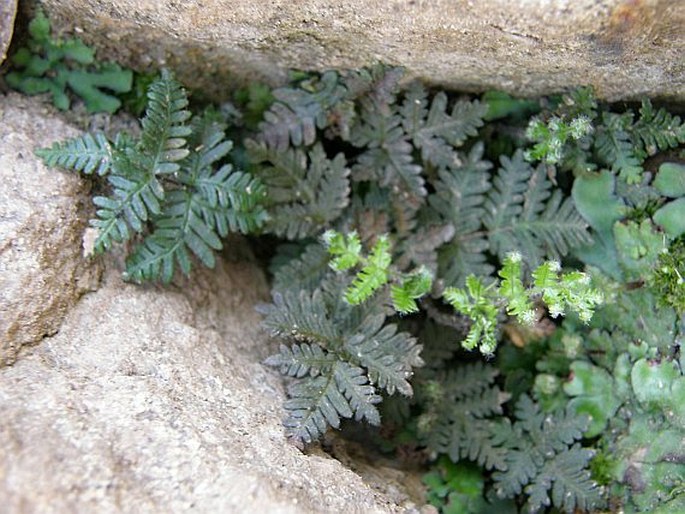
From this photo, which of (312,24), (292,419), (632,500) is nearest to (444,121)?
(312,24)

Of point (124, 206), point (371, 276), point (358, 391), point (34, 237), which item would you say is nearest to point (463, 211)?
point (371, 276)

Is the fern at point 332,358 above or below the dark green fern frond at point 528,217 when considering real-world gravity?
below

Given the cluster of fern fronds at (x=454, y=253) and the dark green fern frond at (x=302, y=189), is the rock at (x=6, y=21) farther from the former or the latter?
the dark green fern frond at (x=302, y=189)

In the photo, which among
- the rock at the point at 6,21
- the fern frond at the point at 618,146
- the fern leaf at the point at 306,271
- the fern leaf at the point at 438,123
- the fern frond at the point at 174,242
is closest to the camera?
the rock at the point at 6,21

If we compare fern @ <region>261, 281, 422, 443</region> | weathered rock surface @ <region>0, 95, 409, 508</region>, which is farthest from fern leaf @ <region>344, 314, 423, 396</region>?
weathered rock surface @ <region>0, 95, 409, 508</region>

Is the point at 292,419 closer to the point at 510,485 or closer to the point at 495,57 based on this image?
the point at 510,485

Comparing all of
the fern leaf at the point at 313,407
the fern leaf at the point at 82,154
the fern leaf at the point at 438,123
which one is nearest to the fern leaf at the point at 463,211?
the fern leaf at the point at 438,123

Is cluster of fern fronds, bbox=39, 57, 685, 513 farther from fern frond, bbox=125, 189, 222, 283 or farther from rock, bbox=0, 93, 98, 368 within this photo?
rock, bbox=0, 93, 98, 368

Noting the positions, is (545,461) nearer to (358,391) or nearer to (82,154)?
(358,391)
